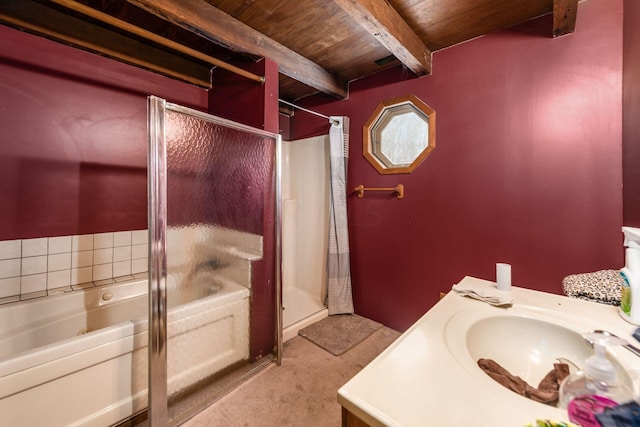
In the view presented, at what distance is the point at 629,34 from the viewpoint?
1179 mm

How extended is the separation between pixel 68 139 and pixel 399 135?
92.9 inches

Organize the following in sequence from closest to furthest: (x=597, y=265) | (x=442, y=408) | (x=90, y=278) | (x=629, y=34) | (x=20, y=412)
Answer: (x=442, y=408) < (x=20, y=412) < (x=629, y=34) < (x=597, y=265) < (x=90, y=278)

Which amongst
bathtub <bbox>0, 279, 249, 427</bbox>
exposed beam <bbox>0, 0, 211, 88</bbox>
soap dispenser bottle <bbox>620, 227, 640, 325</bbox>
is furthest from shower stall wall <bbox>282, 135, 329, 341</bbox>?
soap dispenser bottle <bbox>620, 227, 640, 325</bbox>

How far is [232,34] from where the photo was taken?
1.57 meters

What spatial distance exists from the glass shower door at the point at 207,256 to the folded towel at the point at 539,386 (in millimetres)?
1294

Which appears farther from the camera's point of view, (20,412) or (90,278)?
(90,278)

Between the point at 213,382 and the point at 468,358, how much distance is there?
4.77 ft

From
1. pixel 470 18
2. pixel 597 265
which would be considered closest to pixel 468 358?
pixel 597 265

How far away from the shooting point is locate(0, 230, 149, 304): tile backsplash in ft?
4.93

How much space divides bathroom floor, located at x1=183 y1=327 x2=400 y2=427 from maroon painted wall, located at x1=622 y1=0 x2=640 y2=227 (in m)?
1.65

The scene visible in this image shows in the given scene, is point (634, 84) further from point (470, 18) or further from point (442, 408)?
point (442, 408)

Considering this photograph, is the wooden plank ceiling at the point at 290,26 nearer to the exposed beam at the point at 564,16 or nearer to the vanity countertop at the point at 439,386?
the exposed beam at the point at 564,16

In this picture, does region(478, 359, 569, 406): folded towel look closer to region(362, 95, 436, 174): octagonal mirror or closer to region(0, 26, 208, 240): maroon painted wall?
region(362, 95, 436, 174): octagonal mirror

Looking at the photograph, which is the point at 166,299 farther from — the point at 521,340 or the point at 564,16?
the point at 564,16
